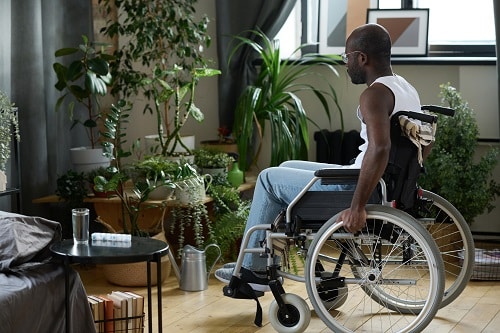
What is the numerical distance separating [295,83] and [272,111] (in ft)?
1.64

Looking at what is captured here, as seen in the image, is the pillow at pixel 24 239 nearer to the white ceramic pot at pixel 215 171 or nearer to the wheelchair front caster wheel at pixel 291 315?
the wheelchair front caster wheel at pixel 291 315

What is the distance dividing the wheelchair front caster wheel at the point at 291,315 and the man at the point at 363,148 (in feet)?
0.44

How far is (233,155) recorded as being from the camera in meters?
5.23

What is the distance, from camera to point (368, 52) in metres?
3.52

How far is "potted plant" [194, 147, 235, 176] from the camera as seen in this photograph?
195 inches

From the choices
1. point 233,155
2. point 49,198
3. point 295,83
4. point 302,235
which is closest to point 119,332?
point 302,235

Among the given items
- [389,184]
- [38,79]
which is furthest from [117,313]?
[38,79]

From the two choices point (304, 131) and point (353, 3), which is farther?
point (353, 3)

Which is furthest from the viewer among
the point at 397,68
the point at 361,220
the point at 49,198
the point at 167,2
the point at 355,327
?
the point at 397,68

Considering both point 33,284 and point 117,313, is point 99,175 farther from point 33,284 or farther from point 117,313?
point 33,284

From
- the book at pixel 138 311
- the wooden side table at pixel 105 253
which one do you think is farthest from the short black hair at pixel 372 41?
the book at pixel 138 311

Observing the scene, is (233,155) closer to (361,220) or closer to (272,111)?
(272,111)

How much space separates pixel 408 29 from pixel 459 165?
1020 millimetres

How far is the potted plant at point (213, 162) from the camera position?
4949 mm
